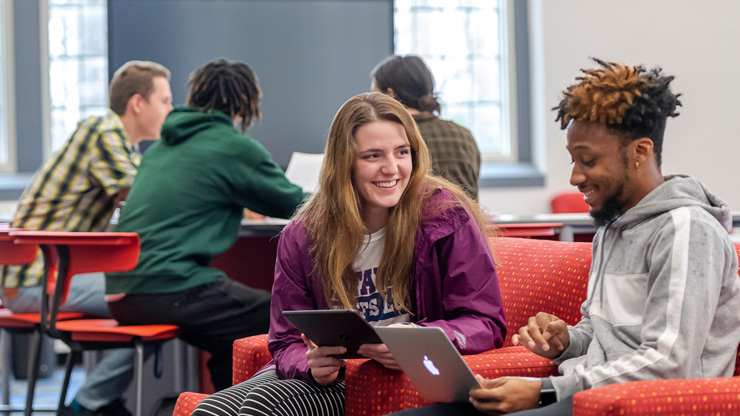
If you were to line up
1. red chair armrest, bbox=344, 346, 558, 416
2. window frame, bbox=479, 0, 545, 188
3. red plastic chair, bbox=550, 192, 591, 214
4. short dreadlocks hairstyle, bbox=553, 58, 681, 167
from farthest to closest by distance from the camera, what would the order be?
window frame, bbox=479, 0, 545, 188 < red plastic chair, bbox=550, 192, 591, 214 < red chair armrest, bbox=344, 346, 558, 416 < short dreadlocks hairstyle, bbox=553, 58, 681, 167

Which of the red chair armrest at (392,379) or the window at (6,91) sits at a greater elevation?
the window at (6,91)

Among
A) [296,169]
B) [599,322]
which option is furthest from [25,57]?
[599,322]

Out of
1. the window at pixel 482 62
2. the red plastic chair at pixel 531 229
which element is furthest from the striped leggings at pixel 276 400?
the window at pixel 482 62

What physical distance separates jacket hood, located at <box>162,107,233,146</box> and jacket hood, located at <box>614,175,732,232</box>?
5.81 feet

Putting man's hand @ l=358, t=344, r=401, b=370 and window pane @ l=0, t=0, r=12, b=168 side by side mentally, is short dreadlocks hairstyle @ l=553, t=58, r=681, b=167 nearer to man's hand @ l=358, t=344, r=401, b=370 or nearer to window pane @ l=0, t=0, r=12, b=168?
man's hand @ l=358, t=344, r=401, b=370

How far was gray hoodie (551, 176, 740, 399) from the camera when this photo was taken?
4.35ft

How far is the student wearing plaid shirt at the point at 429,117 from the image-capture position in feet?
10.3

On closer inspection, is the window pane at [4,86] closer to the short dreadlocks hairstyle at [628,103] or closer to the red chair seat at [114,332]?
the red chair seat at [114,332]

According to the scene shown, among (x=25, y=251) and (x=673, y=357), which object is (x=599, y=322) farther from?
(x=25, y=251)

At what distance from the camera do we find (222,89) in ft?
9.64

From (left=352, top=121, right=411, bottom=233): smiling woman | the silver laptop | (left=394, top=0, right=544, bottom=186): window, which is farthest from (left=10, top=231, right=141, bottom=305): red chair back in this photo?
(left=394, top=0, right=544, bottom=186): window

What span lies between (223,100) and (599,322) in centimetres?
179

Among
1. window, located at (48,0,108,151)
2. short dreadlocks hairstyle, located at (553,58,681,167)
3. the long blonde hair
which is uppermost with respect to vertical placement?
window, located at (48,0,108,151)

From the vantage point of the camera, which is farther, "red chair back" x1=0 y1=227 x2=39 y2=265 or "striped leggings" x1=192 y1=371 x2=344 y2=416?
"red chair back" x1=0 y1=227 x2=39 y2=265
